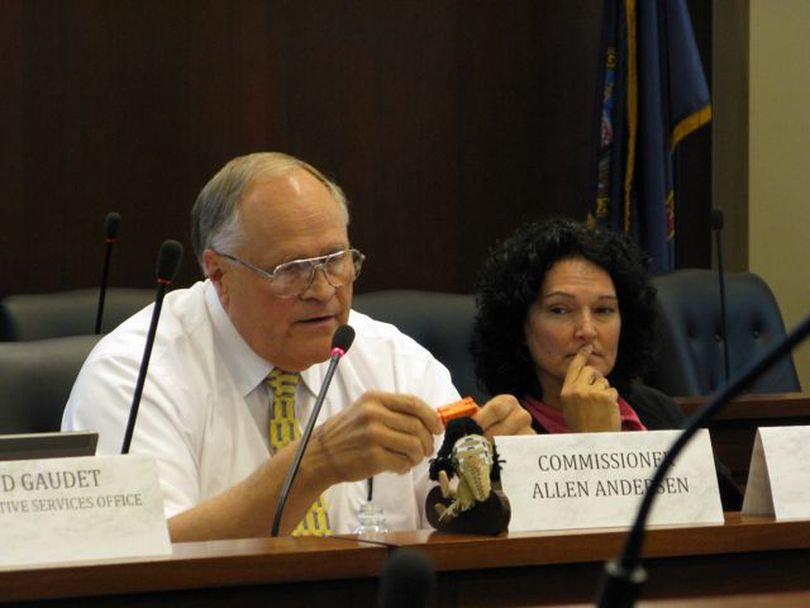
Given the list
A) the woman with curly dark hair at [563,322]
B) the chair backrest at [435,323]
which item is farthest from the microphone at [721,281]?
the woman with curly dark hair at [563,322]

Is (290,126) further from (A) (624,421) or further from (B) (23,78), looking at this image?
(A) (624,421)

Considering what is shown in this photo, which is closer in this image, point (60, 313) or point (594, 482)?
point (594, 482)

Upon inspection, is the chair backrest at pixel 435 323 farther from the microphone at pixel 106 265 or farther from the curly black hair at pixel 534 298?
the microphone at pixel 106 265

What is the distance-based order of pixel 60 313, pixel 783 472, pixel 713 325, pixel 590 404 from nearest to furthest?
pixel 783 472, pixel 590 404, pixel 60 313, pixel 713 325

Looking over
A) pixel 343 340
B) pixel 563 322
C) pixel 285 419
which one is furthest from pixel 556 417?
pixel 343 340

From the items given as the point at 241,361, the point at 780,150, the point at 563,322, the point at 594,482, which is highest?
the point at 780,150

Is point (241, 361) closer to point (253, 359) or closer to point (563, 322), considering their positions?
point (253, 359)

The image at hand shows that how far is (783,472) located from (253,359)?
1.02 m

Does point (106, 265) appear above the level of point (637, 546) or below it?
above

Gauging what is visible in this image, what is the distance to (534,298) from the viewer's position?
3.28m

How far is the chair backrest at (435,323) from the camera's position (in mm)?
3908

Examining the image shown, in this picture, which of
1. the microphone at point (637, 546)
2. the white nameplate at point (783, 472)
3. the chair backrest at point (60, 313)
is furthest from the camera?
the chair backrest at point (60, 313)

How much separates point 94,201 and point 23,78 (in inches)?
19.0

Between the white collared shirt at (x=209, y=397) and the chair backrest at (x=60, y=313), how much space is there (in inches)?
48.8
